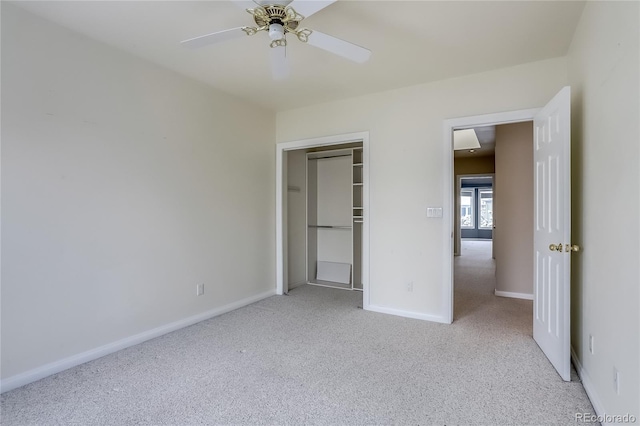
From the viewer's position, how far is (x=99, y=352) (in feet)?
8.34

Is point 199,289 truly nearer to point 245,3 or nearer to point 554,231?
Result: point 245,3

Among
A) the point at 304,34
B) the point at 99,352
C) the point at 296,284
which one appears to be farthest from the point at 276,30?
the point at 296,284

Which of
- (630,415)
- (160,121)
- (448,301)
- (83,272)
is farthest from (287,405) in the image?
(160,121)

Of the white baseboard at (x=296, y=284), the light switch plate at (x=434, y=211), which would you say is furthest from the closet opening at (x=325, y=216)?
the light switch plate at (x=434, y=211)

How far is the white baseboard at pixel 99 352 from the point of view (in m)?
2.12

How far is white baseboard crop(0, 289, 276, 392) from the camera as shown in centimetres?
212

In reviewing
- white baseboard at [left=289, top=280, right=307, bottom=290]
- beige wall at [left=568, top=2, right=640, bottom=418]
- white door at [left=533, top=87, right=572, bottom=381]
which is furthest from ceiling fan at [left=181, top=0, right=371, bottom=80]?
white baseboard at [left=289, top=280, right=307, bottom=290]

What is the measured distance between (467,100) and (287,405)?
313 centimetres

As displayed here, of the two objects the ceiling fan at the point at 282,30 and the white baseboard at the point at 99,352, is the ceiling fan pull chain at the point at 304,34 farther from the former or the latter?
the white baseboard at the point at 99,352

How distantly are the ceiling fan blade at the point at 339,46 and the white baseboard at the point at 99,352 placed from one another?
278cm

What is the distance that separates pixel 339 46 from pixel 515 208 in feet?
11.6

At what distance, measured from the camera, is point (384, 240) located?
3.67 m

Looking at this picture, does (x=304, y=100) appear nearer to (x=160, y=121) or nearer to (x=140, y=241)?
(x=160, y=121)

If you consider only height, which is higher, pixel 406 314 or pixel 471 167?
pixel 471 167
